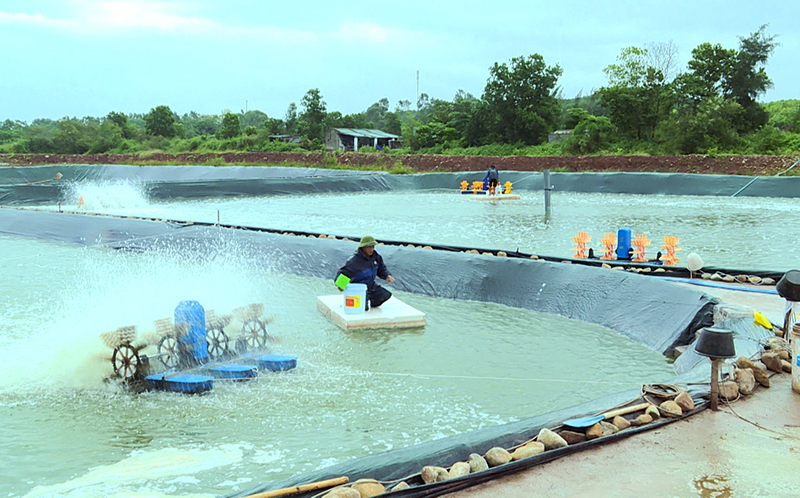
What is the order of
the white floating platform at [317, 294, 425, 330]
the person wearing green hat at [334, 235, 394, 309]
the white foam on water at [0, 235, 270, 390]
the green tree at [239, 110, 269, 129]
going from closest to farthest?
the white foam on water at [0, 235, 270, 390] < the white floating platform at [317, 294, 425, 330] < the person wearing green hat at [334, 235, 394, 309] < the green tree at [239, 110, 269, 129]

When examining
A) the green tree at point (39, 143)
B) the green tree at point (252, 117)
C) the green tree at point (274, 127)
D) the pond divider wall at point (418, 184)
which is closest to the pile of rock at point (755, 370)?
the pond divider wall at point (418, 184)

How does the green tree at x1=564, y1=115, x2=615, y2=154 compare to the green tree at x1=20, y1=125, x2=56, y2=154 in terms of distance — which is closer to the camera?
the green tree at x1=564, y1=115, x2=615, y2=154

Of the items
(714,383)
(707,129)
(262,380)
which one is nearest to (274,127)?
(707,129)

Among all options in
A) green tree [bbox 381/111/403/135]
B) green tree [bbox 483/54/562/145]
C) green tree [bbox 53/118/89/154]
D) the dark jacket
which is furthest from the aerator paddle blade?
green tree [bbox 381/111/403/135]

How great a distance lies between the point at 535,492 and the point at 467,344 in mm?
3895

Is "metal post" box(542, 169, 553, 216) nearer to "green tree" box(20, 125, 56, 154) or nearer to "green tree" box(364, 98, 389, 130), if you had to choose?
"green tree" box(20, 125, 56, 154)

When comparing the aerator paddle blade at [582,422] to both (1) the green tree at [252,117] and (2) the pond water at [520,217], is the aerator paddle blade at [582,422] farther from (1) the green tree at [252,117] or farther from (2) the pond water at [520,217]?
(1) the green tree at [252,117]

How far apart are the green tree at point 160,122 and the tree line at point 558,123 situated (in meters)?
0.10

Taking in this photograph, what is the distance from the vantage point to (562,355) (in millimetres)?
6801

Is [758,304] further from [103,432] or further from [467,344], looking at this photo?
[103,432]

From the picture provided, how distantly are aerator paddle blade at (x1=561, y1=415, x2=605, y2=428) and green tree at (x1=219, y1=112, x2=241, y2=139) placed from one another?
57729 mm

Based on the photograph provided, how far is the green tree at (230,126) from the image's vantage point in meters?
58.6

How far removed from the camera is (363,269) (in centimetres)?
809

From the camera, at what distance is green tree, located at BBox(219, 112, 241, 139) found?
58594mm
